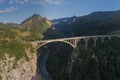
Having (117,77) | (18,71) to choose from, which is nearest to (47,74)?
(18,71)

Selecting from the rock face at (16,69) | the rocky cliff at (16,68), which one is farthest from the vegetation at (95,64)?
the rock face at (16,69)

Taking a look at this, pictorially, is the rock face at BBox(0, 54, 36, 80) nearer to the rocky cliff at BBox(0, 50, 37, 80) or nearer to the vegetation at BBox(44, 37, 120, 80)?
the rocky cliff at BBox(0, 50, 37, 80)

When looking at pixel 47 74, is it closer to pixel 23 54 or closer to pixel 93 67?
pixel 23 54

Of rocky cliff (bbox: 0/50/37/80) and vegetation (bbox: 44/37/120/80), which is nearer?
vegetation (bbox: 44/37/120/80)

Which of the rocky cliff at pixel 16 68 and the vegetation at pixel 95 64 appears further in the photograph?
the rocky cliff at pixel 16 68

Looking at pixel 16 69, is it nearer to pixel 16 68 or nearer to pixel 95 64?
pixel 16 68

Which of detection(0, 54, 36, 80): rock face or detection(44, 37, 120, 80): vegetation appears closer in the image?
detection(44, 37, 120, 80): vegetation

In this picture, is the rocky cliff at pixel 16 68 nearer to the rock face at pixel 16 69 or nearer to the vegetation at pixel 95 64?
the rock face at pixel 16 69

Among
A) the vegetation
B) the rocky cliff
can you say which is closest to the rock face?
the rocky cliff
